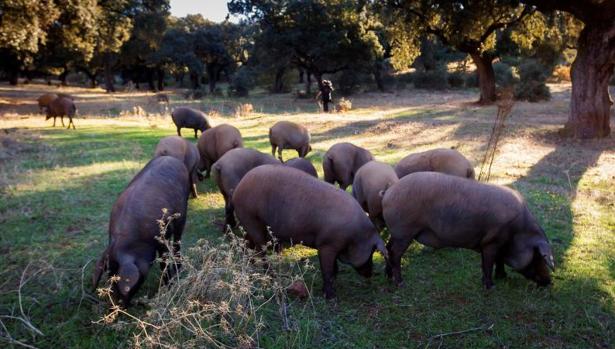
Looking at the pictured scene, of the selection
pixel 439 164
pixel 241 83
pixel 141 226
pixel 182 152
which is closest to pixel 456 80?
pixel 241 83

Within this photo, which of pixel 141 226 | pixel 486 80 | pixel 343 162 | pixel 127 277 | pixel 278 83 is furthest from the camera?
pixel 278 83

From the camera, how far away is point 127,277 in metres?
4.13

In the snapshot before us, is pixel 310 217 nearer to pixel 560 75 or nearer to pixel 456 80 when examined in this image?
pixel 456 80

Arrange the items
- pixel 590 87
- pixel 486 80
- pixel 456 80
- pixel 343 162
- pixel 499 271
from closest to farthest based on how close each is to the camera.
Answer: pixel 499 271 → pixel 343 162 → pixel 590 87 → pixel 486 80 → pixel 456 80

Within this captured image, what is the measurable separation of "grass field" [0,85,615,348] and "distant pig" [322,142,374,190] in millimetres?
2202

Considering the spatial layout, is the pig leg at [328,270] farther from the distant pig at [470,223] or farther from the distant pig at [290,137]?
the distant pig at [290,137]

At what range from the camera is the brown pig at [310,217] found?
516cm

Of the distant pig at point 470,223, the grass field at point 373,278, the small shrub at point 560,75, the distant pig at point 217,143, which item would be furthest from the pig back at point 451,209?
the small shrub at point 560,75

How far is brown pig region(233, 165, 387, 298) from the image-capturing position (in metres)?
5.16

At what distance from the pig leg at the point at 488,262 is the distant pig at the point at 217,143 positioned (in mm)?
6014

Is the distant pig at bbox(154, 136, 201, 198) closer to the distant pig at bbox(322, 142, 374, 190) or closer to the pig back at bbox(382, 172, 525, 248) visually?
the distant pig at bbox(322, 142, 374, 190)

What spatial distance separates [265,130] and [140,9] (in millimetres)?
22013

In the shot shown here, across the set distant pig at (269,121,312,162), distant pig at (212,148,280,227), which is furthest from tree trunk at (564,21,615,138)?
distant pig at (212,148,280,227)

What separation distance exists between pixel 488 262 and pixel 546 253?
601mm
